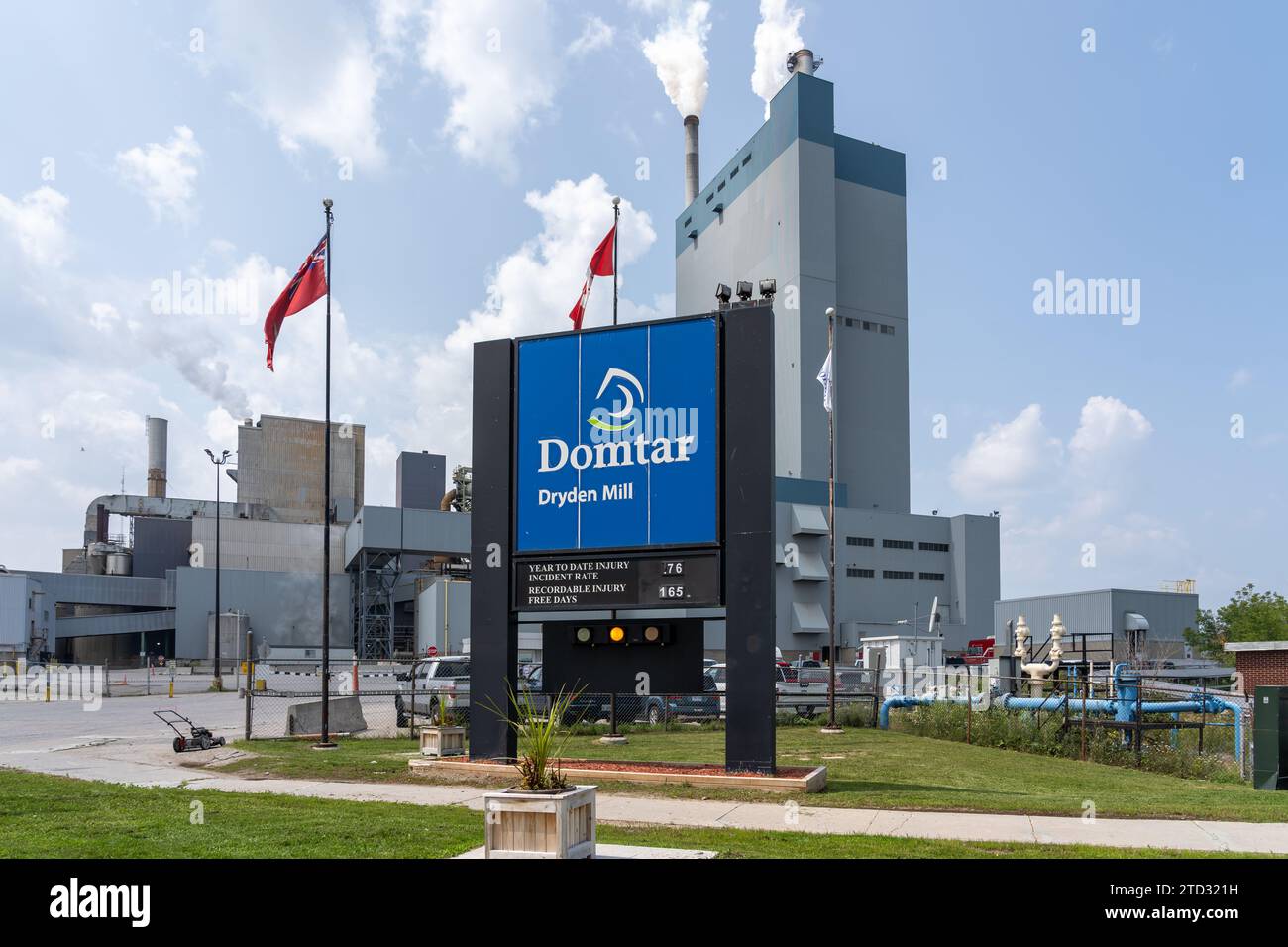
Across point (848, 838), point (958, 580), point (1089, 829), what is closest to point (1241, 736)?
point (1089, 829)

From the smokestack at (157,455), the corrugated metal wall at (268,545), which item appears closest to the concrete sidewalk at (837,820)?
the corrugated metal wall at (268,545)

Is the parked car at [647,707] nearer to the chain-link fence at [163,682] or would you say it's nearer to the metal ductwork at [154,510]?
the chain-link fence at [163,682]

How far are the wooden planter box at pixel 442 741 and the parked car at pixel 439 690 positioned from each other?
17.1 feet

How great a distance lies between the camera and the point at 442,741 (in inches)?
746

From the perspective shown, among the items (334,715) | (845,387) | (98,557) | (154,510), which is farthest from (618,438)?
(154,510)

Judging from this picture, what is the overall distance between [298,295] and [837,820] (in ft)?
54.1

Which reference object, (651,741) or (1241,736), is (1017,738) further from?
(651,741)

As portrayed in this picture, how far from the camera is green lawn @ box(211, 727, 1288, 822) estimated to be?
46.0ft

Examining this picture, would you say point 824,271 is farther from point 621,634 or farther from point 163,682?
point 621,634

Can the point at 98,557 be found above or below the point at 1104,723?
above

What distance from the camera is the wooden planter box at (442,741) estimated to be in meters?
18.8

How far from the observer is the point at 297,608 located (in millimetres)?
88750

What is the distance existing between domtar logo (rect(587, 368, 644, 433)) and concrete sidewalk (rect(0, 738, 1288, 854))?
5663 millimetres

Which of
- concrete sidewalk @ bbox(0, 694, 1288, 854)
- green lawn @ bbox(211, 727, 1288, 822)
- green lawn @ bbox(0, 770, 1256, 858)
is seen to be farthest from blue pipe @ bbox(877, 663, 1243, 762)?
green lawn @ bbox(0, 770, 1256, 858)
